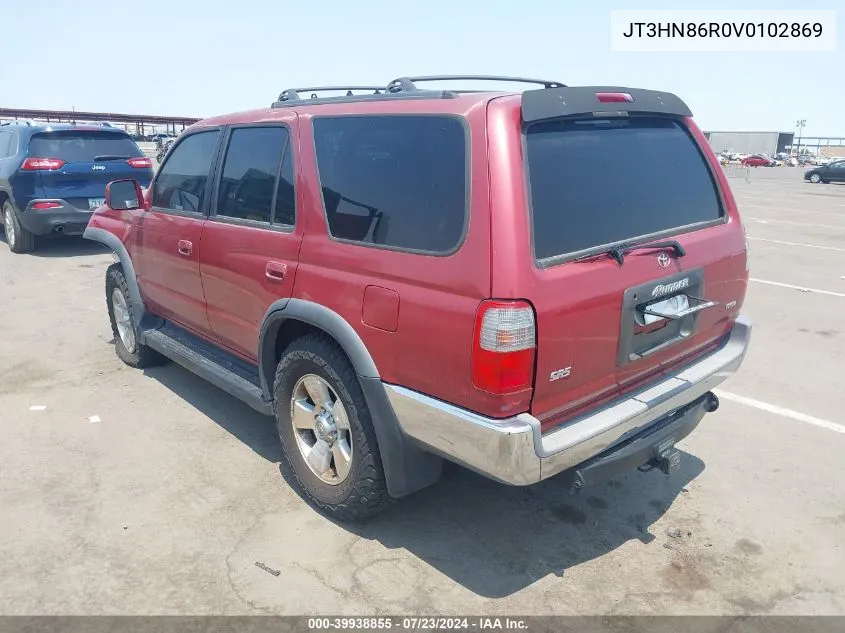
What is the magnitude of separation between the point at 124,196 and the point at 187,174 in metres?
0.83

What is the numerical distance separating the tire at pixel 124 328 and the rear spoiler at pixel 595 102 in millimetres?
3698

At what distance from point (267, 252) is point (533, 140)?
1.51 meters

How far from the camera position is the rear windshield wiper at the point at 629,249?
2.68 metres

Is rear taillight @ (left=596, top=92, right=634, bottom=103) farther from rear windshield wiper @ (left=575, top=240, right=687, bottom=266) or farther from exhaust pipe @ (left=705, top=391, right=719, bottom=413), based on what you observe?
exhaust pipe @ (left=705, top=391, right=719, bottom=413)

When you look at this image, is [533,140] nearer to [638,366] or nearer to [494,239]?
[494,239]

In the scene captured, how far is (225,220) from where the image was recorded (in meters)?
3.82

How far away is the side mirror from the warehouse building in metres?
89.4

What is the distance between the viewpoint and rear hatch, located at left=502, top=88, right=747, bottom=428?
252 cm

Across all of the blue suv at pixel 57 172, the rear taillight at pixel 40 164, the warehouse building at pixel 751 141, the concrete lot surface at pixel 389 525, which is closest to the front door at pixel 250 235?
the concrete lot surface at pixel 389 525

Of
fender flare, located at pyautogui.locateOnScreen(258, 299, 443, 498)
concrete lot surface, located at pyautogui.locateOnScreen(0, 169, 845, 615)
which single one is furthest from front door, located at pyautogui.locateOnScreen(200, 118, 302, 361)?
concrete lot surface, located at pyautogui.locateOnScreen(0, 169, 845, 615)

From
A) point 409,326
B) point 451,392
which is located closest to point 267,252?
point 409,326

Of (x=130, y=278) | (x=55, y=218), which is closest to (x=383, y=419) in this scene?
(x=130, y=278)

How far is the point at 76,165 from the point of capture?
952 centimetres

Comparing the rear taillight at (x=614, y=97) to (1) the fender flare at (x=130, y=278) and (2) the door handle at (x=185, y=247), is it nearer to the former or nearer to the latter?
(2) the door handle at (x=185, y=247)
